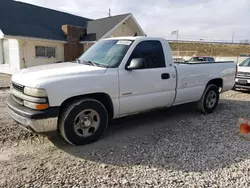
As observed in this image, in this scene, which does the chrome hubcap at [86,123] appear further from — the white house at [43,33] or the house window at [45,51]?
the house window at [45,51]

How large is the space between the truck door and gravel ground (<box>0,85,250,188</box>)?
0.61 metres

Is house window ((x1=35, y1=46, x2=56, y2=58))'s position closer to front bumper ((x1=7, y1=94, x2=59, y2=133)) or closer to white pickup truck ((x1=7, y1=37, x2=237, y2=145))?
white pickup truck ((x1=7, y1=37, x2=237, y2=145))

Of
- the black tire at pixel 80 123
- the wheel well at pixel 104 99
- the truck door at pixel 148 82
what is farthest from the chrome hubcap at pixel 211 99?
the black tire at pixel 80 123

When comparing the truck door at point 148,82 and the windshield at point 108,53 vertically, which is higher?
the windshield at point 108,53

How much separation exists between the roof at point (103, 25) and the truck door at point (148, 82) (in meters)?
14.6

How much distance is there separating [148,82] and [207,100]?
2.39m

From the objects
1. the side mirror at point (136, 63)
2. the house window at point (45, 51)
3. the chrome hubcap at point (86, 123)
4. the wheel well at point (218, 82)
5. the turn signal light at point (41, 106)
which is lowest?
the chrome hubcap at point (86, 123)

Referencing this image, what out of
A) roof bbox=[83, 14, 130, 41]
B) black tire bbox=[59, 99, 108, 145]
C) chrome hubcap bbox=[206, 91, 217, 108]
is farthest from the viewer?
roof bbox=[83, 14, 130, 41]

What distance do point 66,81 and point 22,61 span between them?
1366 centimetres

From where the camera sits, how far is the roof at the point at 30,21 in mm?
15688

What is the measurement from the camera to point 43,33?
1700cm

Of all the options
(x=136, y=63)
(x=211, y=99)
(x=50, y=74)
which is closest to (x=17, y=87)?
(x=50, y=74)

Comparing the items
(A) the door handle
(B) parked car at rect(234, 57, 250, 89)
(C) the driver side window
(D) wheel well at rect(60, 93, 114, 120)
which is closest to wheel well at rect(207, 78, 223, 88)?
(A) the door handle

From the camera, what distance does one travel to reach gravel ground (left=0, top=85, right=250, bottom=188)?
9.93 feet
